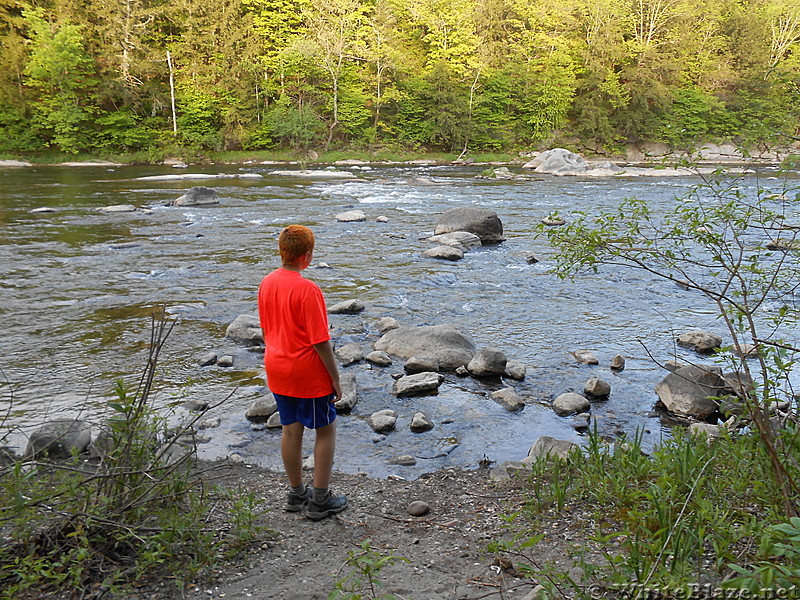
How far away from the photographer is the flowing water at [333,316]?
529 centimetres

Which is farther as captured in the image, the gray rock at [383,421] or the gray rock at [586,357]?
the gray rock at [586,357]

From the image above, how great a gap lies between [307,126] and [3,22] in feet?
59.2

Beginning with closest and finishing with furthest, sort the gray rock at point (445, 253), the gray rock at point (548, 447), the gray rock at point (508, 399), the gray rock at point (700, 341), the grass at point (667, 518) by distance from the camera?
the grass at point (667, 518), the gray rock at point (548, 447), the gray rock at point (508, 399), the gray rock at point (700, 341), the gray rock at point (445, 253)

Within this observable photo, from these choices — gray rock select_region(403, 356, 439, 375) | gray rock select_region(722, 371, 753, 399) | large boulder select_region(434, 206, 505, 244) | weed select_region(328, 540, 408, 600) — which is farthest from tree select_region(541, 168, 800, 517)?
large boulder select_region(434, 206, 505, 244)

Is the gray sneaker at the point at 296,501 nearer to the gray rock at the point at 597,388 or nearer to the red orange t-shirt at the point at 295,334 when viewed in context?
the red orange t-shirt at the point at 295,334

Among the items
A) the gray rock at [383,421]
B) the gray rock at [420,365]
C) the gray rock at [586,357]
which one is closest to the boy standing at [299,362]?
the gray rock at [383,421]

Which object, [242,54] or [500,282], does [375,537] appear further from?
[242,54]

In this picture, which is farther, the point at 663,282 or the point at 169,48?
the point at 169,48

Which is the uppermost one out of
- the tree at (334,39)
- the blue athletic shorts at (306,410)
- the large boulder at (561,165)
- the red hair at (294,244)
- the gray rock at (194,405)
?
the tree at (334,39)

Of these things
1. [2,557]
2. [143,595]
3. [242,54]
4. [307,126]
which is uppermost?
[242,54]

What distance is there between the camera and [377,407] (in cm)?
571

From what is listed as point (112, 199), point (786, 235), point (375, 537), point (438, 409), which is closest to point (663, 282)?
point (786, 235)

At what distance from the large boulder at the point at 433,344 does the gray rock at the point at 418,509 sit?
118 inches

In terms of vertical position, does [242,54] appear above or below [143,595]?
above
